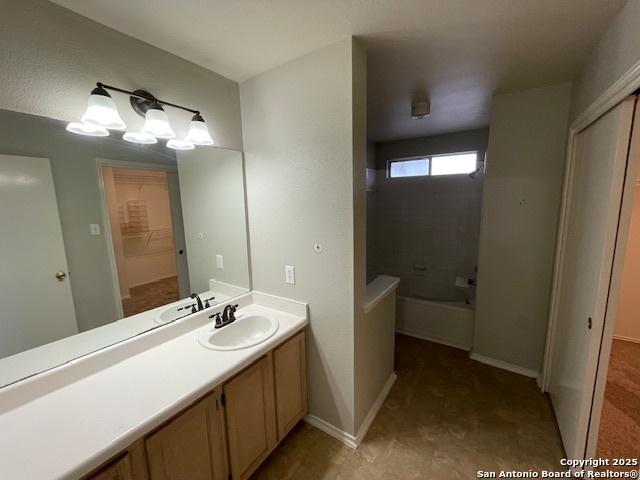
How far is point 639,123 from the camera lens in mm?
1155

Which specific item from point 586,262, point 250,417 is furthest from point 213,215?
point 586,262

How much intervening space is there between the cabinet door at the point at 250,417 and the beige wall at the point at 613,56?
7.13 feet

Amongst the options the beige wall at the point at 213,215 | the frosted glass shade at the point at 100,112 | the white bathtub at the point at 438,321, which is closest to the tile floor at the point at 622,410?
the white bathtub at the point at 438,321

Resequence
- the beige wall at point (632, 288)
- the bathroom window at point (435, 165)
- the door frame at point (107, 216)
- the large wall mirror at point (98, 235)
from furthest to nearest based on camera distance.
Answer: the bathroom window at point (435, 165), the beige wall at point (632, 288), the door frame at point (107, 216), the large wall mirror at point (98, 235)

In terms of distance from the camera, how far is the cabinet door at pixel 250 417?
130 centimetres

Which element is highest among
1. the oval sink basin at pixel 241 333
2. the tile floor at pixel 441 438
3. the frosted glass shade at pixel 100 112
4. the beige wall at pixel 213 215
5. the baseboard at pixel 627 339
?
the frosted glass shade at pixel 100 112

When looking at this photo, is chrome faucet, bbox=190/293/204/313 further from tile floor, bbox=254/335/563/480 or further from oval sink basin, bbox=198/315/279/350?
tile floor, bbox=254/335/563/480

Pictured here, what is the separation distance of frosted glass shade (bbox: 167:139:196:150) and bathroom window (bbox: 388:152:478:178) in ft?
9.31

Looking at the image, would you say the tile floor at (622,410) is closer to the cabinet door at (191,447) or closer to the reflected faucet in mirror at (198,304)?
the cabinet door at (191,447)

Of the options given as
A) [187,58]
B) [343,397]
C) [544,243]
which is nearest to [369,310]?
[343,397]

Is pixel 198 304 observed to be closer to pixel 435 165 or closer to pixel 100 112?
pixel 100 112

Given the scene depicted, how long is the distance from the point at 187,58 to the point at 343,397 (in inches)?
89.9

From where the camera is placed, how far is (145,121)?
4.44ft

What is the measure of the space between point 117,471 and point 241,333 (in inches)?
35.2
